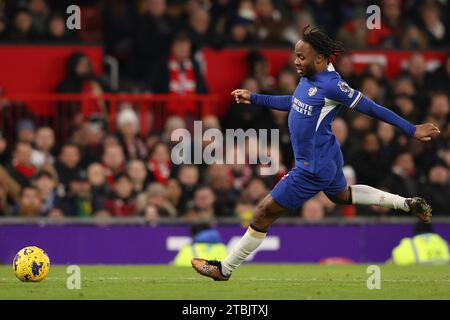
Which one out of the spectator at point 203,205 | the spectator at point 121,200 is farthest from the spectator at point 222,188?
the spectator at point 121,200

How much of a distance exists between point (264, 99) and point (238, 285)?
69.5 inches

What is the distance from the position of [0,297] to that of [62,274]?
2.79m

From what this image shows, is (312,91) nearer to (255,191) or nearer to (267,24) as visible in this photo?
(255,191)

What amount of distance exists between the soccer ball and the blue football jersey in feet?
8.34

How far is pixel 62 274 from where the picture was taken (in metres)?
13.9

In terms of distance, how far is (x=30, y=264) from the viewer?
489 inches

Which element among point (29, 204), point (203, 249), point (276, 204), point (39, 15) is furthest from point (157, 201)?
point (276, 204)

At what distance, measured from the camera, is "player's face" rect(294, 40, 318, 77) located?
1218cm

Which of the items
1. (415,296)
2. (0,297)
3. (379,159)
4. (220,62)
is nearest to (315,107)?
(415,296)

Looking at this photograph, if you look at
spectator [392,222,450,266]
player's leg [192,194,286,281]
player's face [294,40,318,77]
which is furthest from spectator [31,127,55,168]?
player's face [294,40,318,77]

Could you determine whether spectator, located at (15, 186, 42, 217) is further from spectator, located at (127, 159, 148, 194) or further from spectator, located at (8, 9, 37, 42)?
spectator, located at (8, 9, 37, 42)

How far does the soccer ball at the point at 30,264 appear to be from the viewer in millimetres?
12422

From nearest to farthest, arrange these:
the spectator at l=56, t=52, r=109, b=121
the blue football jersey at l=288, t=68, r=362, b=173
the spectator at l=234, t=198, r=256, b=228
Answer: the blue football jersey at l=288, t=68, r=362, b=173
the spectator at l=234, t=198, r=256, b=228
the spectator at l=56, t=52, r=109, b=121

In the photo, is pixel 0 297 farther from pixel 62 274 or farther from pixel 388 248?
pixel 388 248
